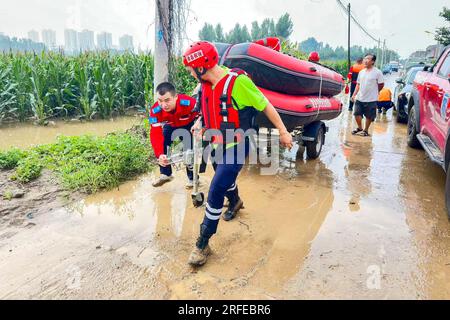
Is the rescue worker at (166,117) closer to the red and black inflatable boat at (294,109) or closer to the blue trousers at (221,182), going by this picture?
the blue trousers at (221,182)

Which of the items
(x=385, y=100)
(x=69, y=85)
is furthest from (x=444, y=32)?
(x=69, y=85)

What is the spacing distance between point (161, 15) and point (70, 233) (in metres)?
3.46

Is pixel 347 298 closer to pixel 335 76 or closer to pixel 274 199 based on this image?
pixel 274 199

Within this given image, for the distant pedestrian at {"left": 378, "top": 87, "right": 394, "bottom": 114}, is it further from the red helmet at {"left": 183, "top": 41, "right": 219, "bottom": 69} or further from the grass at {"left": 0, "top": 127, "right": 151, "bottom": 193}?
the red helmet at {"left": 183, "top": 41, "right": 219, "bottom": 69}

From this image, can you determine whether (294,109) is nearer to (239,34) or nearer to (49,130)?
(49,130)

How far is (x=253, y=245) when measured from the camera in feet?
10.3

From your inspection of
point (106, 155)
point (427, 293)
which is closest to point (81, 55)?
point (106, 155)

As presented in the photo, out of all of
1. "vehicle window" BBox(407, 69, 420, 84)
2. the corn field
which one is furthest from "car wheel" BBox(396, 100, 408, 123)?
the corn field

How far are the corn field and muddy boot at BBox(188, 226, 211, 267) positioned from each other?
5152 millimetres

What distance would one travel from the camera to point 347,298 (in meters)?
2.42

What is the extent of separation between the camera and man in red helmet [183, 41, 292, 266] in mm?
2758

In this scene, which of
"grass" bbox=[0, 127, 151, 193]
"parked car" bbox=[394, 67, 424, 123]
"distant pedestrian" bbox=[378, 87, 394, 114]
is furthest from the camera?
"distant pedestrian" bbox=[378, 87, 394, 114]

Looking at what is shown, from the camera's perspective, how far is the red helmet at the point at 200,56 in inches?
107

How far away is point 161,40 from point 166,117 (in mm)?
2037
